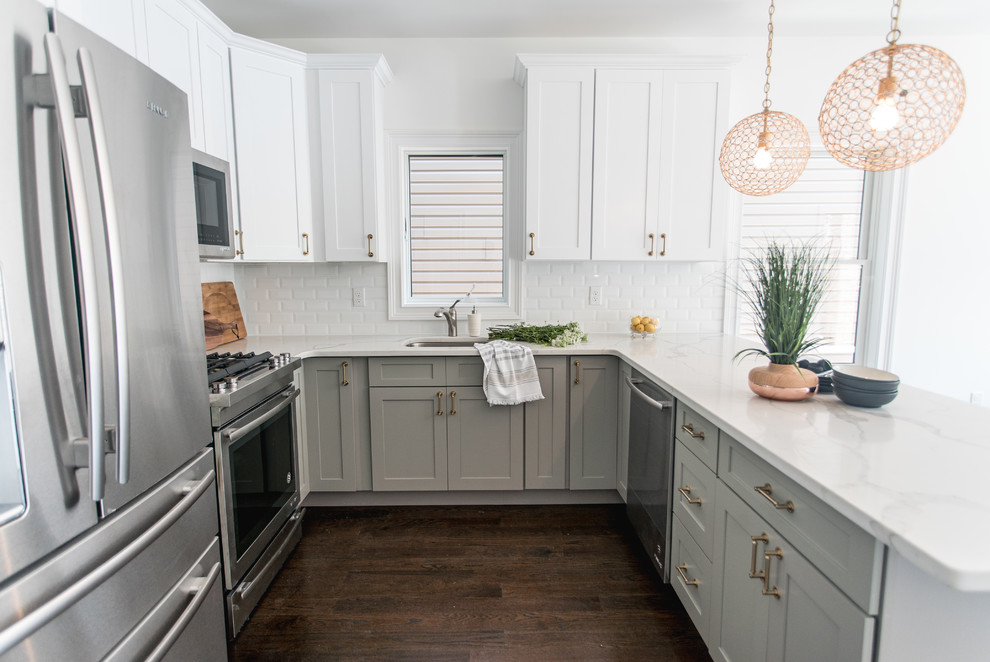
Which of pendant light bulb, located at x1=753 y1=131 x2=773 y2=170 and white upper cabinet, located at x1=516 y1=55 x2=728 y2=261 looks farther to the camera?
white upper cabinet, located at x1=516 y1=55 x2=728 y2=261

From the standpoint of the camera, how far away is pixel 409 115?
128 inches

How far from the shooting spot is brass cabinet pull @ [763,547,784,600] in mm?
1227

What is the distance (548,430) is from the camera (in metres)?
2.86

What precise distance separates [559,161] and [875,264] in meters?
2.30

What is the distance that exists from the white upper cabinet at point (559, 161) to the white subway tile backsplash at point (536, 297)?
0.33m

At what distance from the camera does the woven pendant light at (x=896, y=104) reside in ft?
4.44

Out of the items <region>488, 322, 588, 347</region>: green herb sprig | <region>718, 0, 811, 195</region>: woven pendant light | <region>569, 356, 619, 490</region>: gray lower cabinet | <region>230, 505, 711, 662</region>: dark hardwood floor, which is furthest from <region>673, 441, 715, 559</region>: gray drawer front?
<region>718, 0, 811, 195</region>: woven pendant light

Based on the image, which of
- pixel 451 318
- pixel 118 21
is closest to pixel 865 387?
pixel 451 318

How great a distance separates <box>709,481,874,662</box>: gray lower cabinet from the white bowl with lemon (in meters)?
1.68

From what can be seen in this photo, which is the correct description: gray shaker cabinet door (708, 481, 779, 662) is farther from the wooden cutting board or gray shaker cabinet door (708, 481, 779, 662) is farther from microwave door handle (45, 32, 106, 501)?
the wooden cutting board

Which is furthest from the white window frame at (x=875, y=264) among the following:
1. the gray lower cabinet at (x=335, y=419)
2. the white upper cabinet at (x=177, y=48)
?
the white upper cabinet at (x=177, y=48)

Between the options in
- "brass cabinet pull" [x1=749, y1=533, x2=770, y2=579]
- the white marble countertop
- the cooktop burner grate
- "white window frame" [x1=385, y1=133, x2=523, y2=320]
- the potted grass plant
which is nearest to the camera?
the white marble countertop

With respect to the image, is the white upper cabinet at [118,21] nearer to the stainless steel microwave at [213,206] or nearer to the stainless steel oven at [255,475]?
the stainless steel microwave at [213,206]

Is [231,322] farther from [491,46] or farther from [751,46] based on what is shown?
[751,46]
